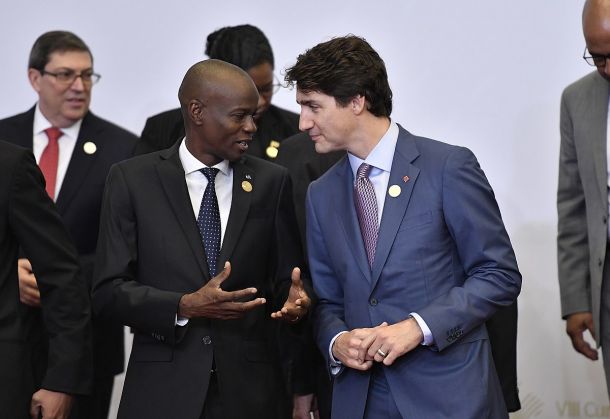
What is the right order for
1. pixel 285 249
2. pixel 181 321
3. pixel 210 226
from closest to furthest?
pixel 181 321 < pixel 210 226 < pixel 285 249

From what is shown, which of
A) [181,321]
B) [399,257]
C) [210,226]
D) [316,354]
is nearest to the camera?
[399,257]

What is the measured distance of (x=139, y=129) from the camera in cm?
531

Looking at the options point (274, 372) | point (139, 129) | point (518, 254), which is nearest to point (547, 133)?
point (518, 254)

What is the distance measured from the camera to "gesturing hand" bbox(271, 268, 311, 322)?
312cm

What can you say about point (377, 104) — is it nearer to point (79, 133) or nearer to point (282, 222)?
point (282, 222)

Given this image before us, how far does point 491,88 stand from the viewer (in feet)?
16.7

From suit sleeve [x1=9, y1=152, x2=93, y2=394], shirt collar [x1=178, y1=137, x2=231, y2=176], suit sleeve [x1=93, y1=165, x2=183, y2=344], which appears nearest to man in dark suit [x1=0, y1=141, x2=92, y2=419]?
suit sleeve [x1=9, y1=152, x2=93, y2=394]

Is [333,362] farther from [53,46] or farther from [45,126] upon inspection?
[53,46]

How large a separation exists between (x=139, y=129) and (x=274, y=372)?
2286 millimetres

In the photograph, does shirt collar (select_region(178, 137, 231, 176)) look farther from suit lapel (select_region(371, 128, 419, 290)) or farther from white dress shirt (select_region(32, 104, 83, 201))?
white dress shirt (select_region(32, 104, 83, 201))

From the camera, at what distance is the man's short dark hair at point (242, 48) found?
14.3 feet

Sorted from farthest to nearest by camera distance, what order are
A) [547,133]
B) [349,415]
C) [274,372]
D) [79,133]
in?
[547,133] < [79,133] < [274,372] < [349,415]

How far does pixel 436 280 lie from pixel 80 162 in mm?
1865

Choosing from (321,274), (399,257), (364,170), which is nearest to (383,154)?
(364,170)
